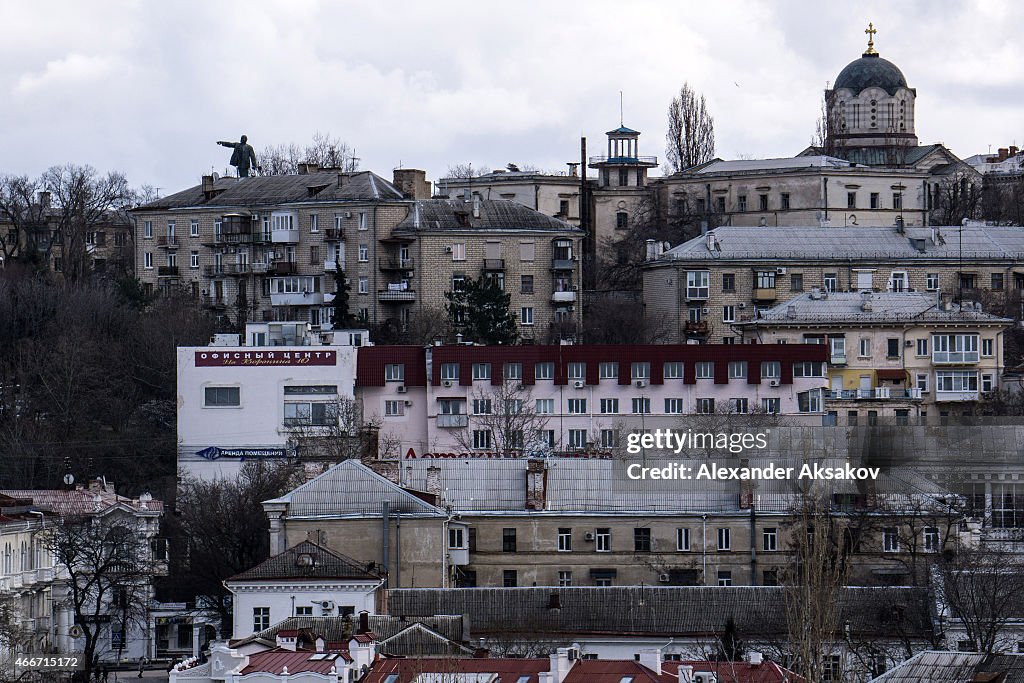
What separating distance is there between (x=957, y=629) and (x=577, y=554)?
10926 millimetres

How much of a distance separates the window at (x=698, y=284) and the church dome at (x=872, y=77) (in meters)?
25.7

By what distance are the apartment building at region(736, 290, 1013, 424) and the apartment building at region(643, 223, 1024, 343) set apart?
198 inches

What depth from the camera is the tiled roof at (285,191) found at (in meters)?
93.6

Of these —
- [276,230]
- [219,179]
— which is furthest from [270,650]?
[219,179]

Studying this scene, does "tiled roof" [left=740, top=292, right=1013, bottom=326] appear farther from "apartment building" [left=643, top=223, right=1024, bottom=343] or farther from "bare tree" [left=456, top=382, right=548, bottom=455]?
"bare tree" [left=456, top=382, right=548, bottom=455]

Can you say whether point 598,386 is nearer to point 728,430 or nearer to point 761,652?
point 728,430

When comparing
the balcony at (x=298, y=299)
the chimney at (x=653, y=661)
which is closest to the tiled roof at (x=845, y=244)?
the balcony at (x=298, y=299)

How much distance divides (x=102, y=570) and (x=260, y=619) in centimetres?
705

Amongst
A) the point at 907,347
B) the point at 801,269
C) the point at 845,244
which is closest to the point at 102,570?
the point at 907,347

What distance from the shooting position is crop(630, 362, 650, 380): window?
3073 inches

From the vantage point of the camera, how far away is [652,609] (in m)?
50.3

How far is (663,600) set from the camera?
50688mm

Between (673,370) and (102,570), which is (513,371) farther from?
(102,570)

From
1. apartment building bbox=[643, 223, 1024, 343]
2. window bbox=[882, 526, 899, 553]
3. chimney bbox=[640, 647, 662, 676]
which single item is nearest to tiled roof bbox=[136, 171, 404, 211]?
apartment building bbox=[643, 223, 1024, 343]
